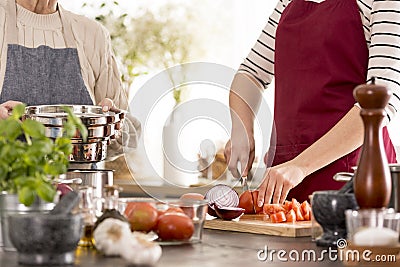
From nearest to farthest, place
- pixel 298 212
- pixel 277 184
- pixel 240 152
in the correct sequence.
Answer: pixel 298 212
pixel 277 184
pixel 240 152

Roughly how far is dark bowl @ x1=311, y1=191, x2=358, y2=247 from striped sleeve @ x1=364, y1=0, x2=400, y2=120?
0.64 m

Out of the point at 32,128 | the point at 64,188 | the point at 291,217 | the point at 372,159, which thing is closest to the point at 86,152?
the point at 64,188

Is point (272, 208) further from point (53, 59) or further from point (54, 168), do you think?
point (53, 59)

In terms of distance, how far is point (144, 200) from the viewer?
5.48 feet

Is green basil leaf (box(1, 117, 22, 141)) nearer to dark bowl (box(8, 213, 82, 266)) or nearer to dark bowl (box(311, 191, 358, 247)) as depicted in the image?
dark bowl (box(8, 213, 82, 266))

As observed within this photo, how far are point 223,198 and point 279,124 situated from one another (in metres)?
0.57

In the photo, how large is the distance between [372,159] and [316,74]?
3.27ft

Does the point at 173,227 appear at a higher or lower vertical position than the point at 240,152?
lower

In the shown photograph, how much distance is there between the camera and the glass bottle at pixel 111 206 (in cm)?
149

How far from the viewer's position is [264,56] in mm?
2662

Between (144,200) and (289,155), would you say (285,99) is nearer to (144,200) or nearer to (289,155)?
(289,155)

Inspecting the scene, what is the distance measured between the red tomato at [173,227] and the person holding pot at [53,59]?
50.1 inches

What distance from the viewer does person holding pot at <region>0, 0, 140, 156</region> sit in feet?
9.36

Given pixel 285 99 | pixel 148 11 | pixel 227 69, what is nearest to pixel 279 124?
pixel 285 99
